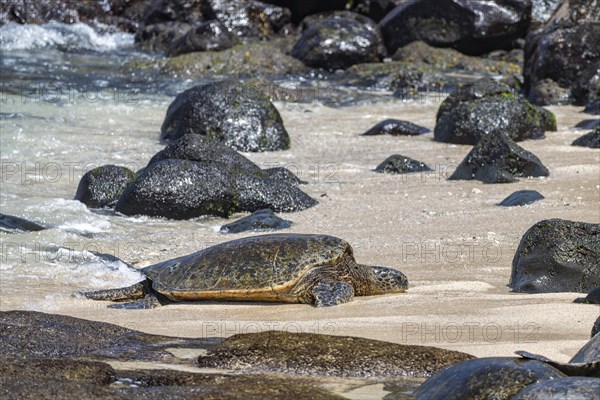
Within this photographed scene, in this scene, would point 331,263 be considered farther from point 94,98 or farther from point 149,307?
point 94,98

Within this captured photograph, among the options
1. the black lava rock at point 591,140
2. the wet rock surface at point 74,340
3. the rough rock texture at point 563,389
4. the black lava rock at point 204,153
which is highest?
the black lava rock at point 591,140

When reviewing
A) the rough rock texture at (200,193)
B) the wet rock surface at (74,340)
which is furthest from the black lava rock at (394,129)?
the wet rock surface at (74,340)

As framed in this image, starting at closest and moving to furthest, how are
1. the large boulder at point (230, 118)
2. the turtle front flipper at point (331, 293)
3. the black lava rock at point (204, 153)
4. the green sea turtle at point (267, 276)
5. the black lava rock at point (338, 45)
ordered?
1. the turtle front flipper at point (331, 293)
2. the green sea turtle at point (267, 276)
3. the black lava rock at point (204, 153)
4. the large boulder at point (230, 118)
5. the black lava rock at point (338, 45)

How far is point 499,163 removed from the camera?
9938 millimetres

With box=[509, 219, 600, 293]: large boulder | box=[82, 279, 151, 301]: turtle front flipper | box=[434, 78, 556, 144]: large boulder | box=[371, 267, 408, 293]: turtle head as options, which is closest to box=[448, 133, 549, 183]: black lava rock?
box=[434, 78, 556, 144]: large boulder

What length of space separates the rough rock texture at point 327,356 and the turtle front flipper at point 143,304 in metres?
1.53

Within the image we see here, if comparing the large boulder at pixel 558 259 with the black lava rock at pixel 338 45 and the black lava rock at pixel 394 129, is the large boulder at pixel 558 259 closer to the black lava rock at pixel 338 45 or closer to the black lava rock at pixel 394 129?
the black lava rock at pixel 394 129

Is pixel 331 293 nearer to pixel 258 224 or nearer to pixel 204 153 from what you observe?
pixel 258 224

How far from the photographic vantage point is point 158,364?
4469mm

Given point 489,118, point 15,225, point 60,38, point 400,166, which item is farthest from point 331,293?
point 60,38

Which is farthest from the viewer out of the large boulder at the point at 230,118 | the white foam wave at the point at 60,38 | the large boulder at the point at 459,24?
the white foam wave at the point at 60,38

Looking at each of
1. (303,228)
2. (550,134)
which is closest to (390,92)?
(550,134)

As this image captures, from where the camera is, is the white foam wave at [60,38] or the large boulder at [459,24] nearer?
the large boulder at [459,24]

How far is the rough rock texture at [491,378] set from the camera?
3.48 meters
